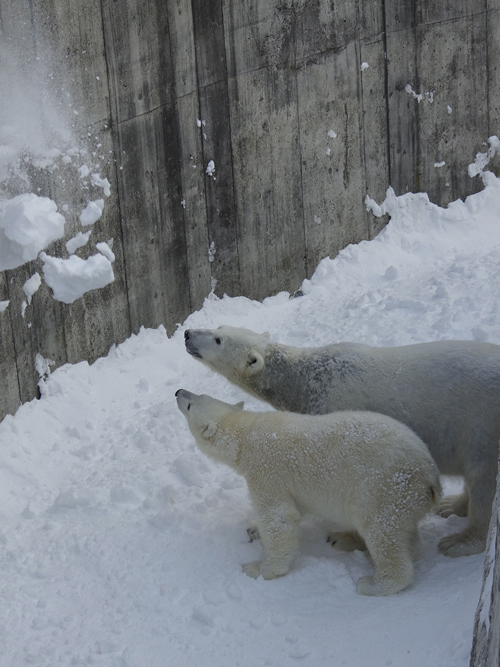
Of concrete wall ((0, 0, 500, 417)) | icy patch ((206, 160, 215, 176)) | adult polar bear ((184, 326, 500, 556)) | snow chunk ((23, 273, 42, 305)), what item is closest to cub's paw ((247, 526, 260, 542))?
adult polar bear ((184, 326, 500, 556))

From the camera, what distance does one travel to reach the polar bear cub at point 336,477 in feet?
9.45

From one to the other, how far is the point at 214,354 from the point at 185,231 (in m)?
1.69

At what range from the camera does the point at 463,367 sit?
3.21 m

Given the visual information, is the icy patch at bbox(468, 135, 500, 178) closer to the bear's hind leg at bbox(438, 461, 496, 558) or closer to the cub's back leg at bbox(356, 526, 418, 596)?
the bear's hind leg at bbox(438, 461, 496, 558)

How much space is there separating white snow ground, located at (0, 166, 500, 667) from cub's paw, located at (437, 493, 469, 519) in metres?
0.06

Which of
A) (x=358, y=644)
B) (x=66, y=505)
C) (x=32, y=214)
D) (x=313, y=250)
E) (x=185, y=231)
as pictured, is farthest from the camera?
(x=313, y=250)

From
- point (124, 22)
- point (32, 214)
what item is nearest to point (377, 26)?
point (124, 22)

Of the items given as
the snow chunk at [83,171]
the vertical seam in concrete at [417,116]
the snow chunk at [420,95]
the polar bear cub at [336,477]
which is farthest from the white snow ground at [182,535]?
the snow chunk at [420,95]

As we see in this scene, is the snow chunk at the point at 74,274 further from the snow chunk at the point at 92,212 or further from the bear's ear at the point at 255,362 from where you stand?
the bear's ear at the point at 255,362

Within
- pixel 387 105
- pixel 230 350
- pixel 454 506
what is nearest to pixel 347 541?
pixel 454 506

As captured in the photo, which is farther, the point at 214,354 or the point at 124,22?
the point at 124,22

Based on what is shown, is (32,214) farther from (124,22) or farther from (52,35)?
(124,22)

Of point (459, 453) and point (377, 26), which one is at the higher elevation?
point (377, 26)

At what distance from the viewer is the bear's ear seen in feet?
12.5
